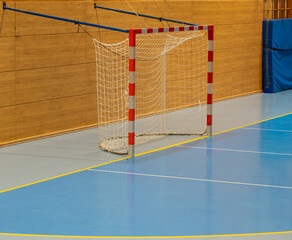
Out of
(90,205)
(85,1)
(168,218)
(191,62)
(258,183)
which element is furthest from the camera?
(191,62)

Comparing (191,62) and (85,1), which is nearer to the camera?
(85,1)

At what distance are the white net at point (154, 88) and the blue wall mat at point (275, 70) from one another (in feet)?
10.3

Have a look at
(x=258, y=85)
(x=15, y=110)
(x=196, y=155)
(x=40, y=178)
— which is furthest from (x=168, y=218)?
(x=258, y=85)

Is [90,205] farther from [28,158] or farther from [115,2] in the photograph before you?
[115,2]

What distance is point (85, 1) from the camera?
43.1 feet

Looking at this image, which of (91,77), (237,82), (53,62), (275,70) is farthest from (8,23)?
(275,70)

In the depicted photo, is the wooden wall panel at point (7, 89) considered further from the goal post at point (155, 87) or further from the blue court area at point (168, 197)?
the blue court area at point (168, 197)

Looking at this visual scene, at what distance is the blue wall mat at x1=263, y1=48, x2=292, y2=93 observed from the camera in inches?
757

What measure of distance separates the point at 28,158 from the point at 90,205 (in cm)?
302

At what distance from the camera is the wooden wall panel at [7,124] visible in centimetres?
1165

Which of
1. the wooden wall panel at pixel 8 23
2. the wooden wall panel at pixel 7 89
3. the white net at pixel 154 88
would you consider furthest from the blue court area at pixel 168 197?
the wooden wall panel at pixel 8 23

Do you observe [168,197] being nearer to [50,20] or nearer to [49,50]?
[49,50]

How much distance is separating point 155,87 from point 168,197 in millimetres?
6694

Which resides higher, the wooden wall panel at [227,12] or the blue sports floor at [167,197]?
the wooden wall panel at [227,12]
